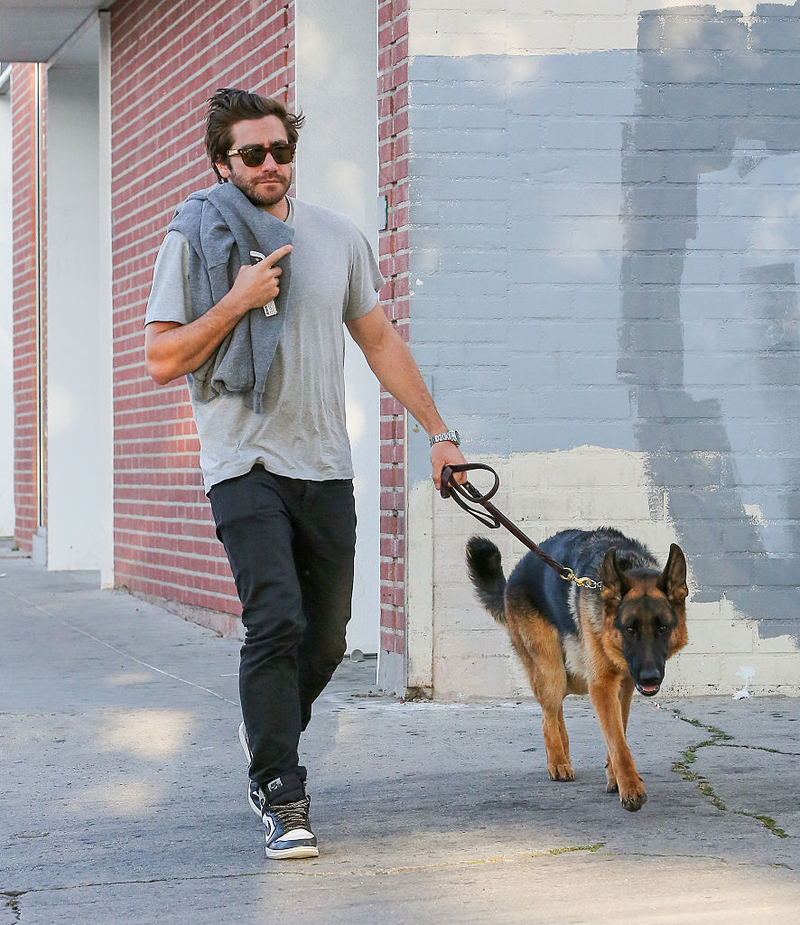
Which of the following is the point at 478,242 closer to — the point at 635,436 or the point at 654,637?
the point at 635,436

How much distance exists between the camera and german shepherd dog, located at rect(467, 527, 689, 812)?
192 inches

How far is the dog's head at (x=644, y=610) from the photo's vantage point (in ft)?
15.9

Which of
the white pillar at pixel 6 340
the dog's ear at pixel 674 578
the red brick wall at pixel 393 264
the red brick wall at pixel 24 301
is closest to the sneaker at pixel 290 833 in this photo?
the dog's ear at pixel 674 578

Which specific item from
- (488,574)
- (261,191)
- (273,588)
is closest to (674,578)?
(488,574)

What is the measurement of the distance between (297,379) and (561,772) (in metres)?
1.86

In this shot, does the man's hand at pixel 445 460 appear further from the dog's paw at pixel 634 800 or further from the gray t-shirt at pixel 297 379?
the dog's paw at pixel 634 800

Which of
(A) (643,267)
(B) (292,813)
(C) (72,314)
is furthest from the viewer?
(C) (72,314)

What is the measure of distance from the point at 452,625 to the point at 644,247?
1.95 metres

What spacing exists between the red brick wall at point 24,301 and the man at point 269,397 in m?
10.9

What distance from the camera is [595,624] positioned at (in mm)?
5078

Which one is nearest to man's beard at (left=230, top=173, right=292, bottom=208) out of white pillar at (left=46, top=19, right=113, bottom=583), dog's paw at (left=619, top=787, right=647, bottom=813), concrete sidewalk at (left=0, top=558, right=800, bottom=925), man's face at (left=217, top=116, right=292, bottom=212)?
man's face at (left=217, top=116, right=292, bottom=212)

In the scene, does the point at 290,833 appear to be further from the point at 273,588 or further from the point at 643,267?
the point at 643,267

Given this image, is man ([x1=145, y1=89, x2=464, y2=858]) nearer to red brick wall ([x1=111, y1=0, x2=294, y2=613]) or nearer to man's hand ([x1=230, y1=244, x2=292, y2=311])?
man's hand ([x1=230, y1=244, x2=292, y2=311])

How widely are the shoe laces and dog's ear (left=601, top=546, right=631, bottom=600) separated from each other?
128 centimetres
